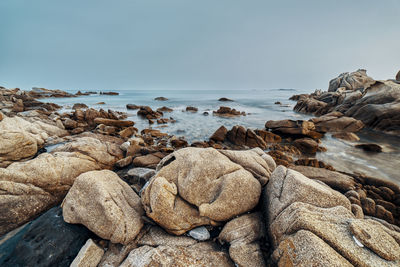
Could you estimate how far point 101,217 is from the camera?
12.1 feet

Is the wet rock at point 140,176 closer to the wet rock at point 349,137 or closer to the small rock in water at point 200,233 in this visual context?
the small rock in water at point 200,233

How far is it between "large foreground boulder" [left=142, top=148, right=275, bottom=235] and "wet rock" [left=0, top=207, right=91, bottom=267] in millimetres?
1669

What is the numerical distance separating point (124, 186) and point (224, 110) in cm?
2817

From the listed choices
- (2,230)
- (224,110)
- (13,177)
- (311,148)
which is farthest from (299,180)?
(224,110)

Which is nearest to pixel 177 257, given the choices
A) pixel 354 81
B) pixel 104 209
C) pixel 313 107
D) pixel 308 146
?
pixel 104 209

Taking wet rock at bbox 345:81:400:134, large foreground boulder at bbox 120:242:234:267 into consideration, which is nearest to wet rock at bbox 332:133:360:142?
wet rock at bbox 345:81:400:134

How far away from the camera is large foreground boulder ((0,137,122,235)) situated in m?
4.32

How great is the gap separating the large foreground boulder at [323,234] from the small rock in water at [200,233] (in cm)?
139

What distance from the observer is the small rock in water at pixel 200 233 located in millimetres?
3682

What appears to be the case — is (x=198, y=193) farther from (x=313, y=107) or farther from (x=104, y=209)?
(x=313, y=107)

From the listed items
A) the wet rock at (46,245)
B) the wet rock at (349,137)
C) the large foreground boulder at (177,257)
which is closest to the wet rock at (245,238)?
the large foreground boulder at (177,257)

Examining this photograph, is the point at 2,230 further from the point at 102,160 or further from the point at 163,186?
the point at 163,186

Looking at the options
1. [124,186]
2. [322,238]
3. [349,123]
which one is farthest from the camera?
[349,123]

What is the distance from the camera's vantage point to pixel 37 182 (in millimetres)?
5105
